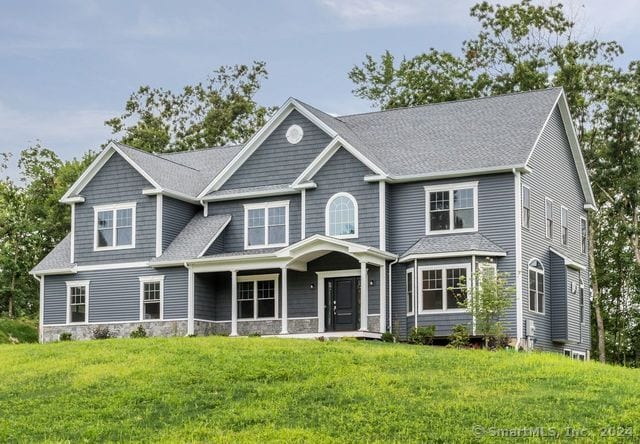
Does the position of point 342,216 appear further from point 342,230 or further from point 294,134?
point 294,134

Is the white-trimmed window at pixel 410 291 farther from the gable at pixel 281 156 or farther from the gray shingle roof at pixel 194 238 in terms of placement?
the gray shingle roof at pixel 194 238

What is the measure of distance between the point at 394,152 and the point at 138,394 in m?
16.9

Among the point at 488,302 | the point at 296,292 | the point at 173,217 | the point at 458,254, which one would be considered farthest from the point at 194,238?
the point at 488,302

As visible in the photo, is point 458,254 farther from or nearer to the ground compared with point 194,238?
nearer to the ground

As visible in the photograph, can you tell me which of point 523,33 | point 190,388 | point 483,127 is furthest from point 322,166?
point 523,33

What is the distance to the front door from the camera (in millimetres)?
34438

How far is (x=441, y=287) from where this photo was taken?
1281 inches

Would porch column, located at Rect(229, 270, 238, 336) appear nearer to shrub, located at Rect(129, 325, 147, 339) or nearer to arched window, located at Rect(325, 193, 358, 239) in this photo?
shrub, located at Rect(129, 325, 147, 339)

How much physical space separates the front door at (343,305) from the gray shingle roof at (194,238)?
494 cm

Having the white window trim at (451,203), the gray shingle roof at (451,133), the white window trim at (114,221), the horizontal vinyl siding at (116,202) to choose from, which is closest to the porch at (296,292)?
the white window trim at (451,203)

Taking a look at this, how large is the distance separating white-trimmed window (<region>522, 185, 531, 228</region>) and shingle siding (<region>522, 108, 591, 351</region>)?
0.62 ft

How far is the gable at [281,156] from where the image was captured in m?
35.8

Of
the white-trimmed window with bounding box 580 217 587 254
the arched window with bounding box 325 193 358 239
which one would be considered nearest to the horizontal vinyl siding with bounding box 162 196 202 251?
the arched window with bounding box 325 193 358 239

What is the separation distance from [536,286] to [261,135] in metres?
11.0
